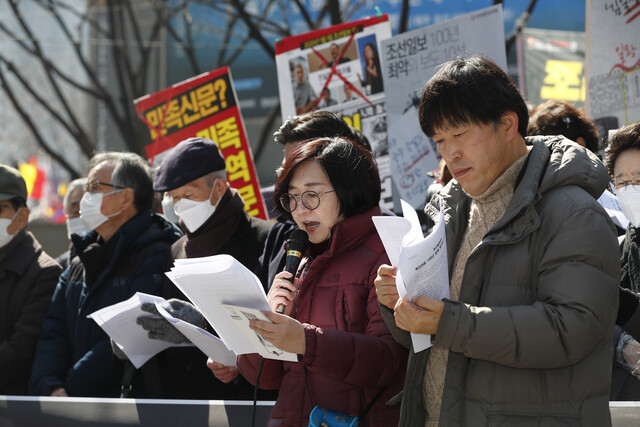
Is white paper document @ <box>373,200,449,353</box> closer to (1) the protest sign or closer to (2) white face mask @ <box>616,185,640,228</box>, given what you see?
(2) white face mask @ <box>616,185,640,228</box>

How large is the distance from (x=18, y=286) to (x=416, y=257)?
346 centimetres

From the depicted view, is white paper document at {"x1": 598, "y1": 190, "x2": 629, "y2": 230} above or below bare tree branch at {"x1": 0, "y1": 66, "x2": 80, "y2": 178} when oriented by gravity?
above

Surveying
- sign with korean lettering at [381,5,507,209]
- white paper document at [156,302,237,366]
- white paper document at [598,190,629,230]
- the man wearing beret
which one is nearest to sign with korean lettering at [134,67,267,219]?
sign with korean lettering at [381,5,507,209]

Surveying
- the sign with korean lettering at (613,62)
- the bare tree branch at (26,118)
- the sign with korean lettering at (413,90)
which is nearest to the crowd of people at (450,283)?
the sign with korean lettering at (613,62)

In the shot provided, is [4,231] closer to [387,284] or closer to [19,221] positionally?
[19,221]

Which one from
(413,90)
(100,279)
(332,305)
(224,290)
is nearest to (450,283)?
(332,305)

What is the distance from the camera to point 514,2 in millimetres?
16031

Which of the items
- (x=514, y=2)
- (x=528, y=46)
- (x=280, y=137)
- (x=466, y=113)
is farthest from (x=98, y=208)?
(x=514, y=2)

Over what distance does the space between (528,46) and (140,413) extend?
22.3 ft

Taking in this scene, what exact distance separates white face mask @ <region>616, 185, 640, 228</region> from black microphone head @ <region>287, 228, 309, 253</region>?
1309 mm

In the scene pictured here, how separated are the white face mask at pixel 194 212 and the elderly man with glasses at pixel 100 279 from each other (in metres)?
0.28

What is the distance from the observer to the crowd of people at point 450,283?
2.12 metres

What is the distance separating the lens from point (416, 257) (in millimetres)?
2059

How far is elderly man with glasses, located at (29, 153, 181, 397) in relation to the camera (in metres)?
4.22
